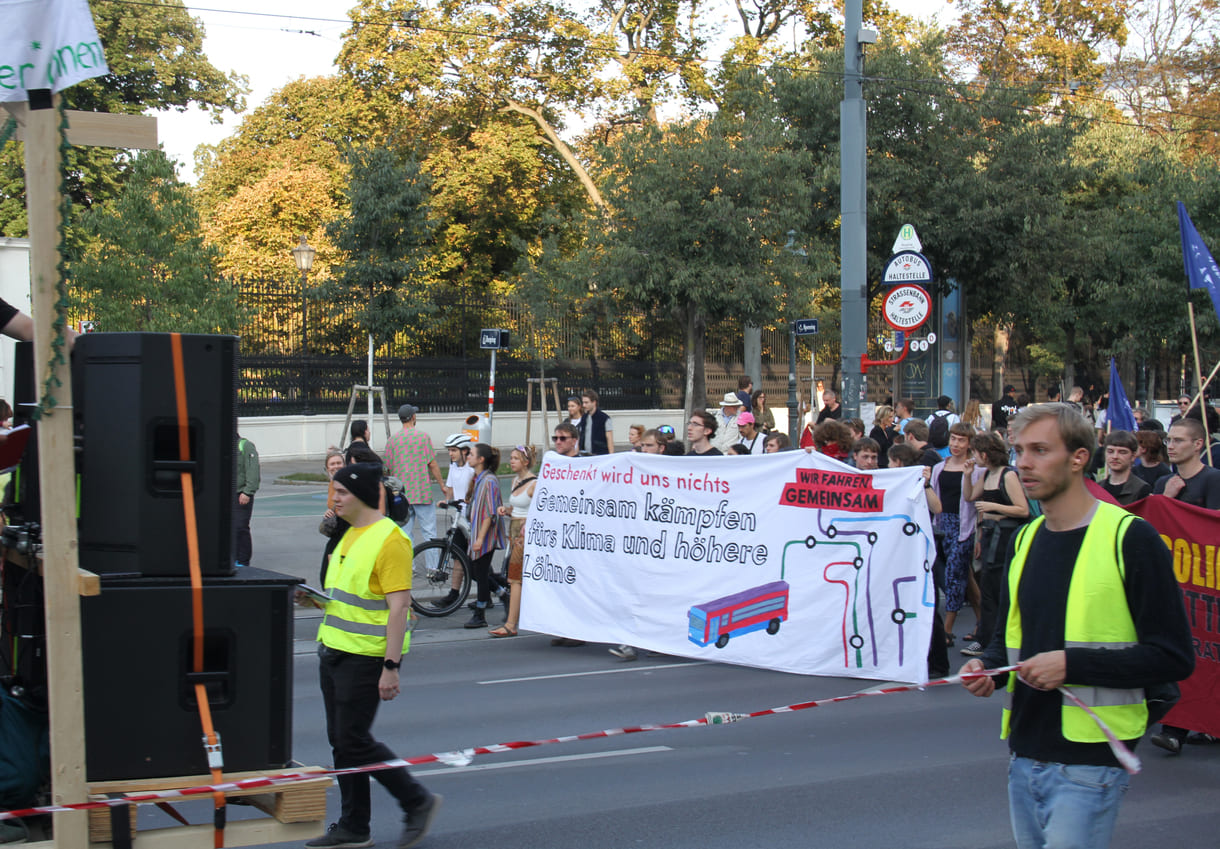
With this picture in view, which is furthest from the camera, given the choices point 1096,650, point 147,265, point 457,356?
point 457,356

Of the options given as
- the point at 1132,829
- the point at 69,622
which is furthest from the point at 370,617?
the point at 1132,829

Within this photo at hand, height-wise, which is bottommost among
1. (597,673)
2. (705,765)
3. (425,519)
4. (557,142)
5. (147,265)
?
(597,673)

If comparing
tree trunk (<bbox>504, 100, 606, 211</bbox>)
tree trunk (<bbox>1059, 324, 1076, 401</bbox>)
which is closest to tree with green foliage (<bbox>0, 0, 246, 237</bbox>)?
tree trunk (<bbox>504, 100, 606, 211</bbox>)

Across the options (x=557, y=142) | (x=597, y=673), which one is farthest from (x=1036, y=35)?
(x=597, y=673)

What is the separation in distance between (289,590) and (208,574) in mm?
268

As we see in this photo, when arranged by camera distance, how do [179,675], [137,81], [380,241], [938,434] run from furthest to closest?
[137,81] → [380,241] → [938,434] → [179,675]

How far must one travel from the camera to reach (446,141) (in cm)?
3838

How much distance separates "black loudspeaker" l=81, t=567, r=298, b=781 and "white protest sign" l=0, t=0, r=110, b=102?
1.50 metres

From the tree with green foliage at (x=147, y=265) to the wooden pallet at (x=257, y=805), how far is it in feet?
63.4

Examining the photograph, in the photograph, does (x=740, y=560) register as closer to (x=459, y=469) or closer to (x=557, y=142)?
(x=459, y=469)

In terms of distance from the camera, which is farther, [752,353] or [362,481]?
[752,353]

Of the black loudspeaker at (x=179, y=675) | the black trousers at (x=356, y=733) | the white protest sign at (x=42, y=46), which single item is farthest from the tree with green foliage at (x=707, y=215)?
the white protest sign at (x=42, y=46)

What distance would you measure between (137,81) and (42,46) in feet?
127

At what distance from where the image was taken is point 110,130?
151 inches
